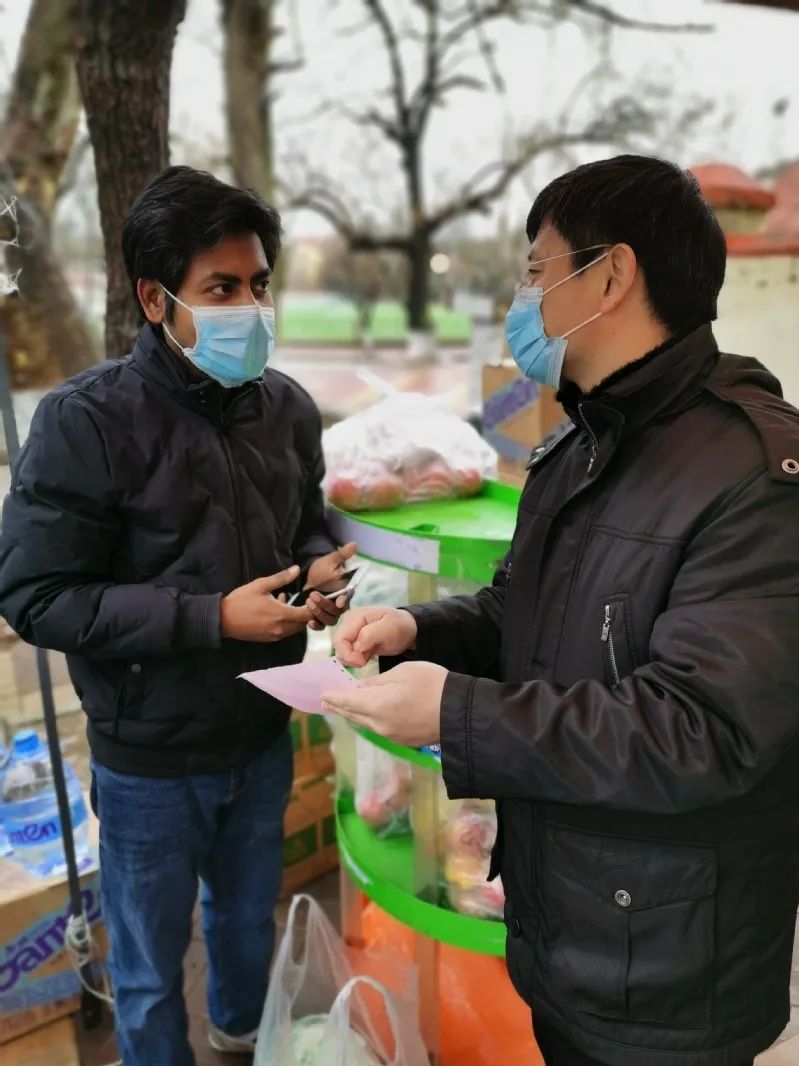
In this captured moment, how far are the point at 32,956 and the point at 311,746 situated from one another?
892 mm

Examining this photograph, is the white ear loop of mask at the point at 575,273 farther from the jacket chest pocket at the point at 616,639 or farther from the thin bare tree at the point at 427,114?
the thin bare tree at the point at 427,114

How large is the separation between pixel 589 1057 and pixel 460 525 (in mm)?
907

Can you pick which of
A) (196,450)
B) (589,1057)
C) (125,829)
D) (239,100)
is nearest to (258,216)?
(196,450)

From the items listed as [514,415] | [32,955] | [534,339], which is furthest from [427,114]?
[32,955]

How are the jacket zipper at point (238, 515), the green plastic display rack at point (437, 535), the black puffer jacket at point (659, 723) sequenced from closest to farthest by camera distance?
the black puffer jacket at point (659, 723) < the jacket zipper at point (238, 515) < the green plastic display rack at point (437, 535)

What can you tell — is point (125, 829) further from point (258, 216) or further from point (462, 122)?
point (462, 122)

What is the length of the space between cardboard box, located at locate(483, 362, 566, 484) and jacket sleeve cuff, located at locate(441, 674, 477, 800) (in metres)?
1.36

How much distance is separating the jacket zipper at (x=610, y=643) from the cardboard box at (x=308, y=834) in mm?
1670

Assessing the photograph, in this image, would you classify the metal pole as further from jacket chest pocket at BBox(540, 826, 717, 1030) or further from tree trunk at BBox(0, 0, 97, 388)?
jacket chest pocket at BBox(540, 826, 717, 1030)

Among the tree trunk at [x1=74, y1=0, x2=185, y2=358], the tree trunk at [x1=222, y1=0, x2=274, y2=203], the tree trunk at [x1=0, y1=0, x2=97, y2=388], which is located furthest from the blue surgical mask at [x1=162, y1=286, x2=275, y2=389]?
the tree trunk at [x1=222, y1=0, x2=274, y2=203]

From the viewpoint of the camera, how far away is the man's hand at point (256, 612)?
1.36 m

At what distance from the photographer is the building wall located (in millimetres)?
3490

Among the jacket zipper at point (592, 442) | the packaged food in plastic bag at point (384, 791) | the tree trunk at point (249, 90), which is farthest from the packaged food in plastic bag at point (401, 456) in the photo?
the tree trunk at point (249, 90)

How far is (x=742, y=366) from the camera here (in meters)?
1.02
